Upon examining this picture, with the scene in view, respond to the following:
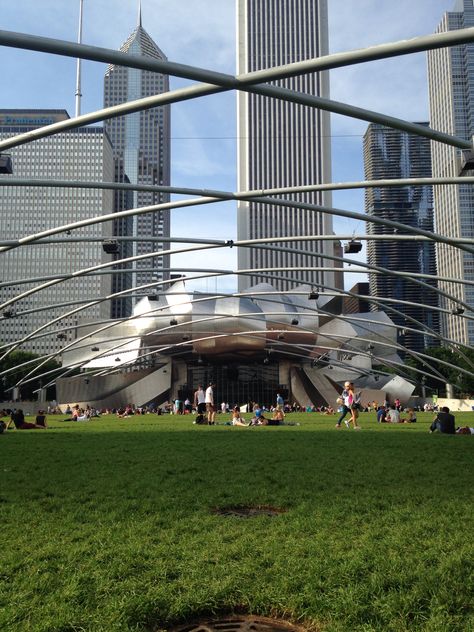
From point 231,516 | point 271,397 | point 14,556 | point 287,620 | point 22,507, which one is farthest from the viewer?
point 271,397

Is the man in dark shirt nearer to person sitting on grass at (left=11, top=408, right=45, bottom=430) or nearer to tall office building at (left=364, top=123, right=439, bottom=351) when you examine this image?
tall office building at (left=364, top=123, right=439, bottom=351)

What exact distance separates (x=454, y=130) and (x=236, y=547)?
399 feet

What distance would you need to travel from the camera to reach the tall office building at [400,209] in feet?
197

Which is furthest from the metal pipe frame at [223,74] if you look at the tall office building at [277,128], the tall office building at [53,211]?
the tall office building at [277,128]

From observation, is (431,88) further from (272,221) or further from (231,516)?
(231,516)

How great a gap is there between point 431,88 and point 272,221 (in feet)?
165

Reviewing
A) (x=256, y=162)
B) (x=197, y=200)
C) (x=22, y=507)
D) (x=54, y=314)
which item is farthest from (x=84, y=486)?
(x=256, y=162)

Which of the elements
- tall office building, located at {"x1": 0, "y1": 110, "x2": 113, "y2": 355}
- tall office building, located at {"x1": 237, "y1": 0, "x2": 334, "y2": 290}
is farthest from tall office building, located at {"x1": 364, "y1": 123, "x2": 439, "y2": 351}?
tall office building, located at {"x1": 0, "y1": 110, "x2": 113, "y2": 355}

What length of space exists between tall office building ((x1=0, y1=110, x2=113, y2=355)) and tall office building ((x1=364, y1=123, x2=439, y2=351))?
119ft

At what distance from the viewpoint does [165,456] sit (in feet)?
31.9

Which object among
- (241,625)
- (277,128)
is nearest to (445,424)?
(241,625)

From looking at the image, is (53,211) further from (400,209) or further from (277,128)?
(277,128)

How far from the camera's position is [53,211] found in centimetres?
11206

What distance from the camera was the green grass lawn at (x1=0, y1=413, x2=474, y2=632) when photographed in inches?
121
